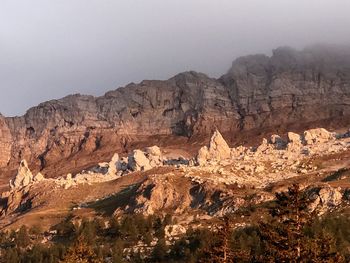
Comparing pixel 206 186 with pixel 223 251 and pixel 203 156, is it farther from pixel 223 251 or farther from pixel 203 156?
pixel 223 251

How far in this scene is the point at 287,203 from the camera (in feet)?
130

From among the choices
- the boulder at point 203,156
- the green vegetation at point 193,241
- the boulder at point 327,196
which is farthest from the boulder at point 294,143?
the green vegetation at point 193,241

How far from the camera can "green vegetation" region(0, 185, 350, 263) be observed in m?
39.3

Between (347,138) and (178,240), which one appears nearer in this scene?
(178,240)

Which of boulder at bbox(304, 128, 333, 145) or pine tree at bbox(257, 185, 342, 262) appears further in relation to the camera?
boulder at bbox(304, 128, 333, 145)

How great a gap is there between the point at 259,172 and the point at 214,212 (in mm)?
37908

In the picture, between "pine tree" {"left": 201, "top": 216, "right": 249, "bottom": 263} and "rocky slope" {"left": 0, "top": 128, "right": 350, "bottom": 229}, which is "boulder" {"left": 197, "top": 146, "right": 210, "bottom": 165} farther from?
"pine tree" {"left": 201, "top": 216, "right": 249, "bottom": 263}

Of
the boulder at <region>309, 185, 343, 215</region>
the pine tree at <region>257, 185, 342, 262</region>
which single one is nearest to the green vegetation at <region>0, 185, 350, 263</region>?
the pine tree at <region>257, 185, 342, 262</region>

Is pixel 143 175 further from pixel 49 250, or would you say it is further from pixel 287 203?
pixel 287 203

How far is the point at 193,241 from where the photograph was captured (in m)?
102

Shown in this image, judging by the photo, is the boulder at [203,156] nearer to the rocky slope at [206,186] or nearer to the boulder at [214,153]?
the boulder at [214,153]

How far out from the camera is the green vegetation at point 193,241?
3934cm

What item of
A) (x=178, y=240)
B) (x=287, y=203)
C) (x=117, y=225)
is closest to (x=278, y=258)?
(x=287, y=203)

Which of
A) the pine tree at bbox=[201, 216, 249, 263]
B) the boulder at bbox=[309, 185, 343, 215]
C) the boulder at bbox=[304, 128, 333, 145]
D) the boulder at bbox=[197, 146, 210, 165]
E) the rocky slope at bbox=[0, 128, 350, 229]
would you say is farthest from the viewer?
the boulder at bbox=[304, 128, 333, 145]
